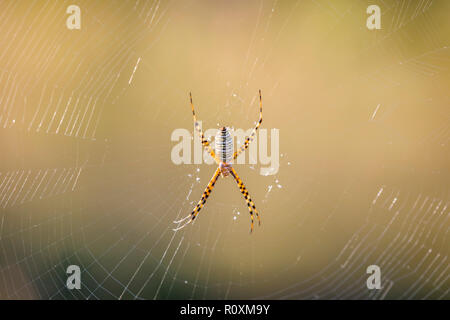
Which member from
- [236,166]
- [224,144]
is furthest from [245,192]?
[224,144]

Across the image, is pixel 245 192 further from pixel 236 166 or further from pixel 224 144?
pixel 224 144

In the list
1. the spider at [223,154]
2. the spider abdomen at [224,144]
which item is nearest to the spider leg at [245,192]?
the spider at [223,154]

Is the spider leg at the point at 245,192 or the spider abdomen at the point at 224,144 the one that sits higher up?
the spider abdomen at the point at 224,144

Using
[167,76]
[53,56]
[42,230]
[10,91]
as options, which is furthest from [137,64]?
[42,230]

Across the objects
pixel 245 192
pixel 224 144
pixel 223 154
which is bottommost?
pixel 245 192

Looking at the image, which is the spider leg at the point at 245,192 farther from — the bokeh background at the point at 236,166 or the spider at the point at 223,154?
the bokeh background at the point at 236,166

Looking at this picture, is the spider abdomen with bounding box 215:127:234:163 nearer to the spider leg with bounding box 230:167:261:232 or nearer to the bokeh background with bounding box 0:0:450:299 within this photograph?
the spider leg with bounding box 230:167:261:232

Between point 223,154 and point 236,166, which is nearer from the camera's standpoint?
point 223,154
